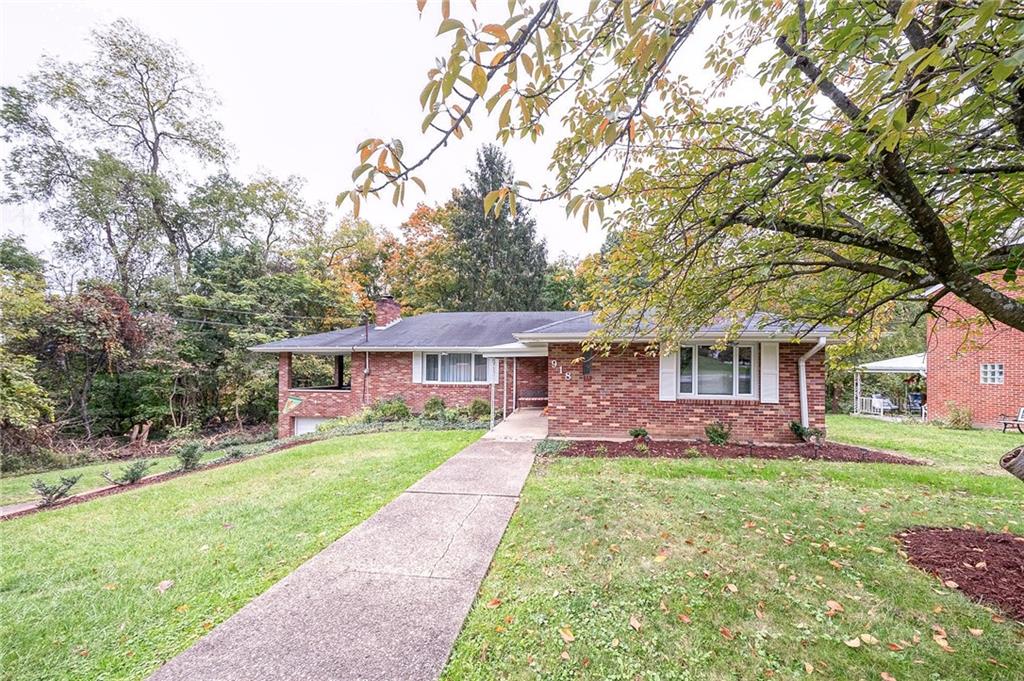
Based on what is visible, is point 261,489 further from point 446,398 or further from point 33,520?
point 446,398

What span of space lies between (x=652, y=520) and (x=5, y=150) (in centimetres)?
2575

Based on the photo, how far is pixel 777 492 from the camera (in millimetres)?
5379

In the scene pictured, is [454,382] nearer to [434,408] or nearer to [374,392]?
[434,408]

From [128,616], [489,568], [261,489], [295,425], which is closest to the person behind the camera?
[128,616]

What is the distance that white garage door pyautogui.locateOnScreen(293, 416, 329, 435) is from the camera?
47.8ft

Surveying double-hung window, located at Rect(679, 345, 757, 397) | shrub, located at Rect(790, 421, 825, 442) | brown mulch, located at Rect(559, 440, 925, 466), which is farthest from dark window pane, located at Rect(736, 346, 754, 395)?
brown mulch, located at Rect(559, 440, 925, 466)

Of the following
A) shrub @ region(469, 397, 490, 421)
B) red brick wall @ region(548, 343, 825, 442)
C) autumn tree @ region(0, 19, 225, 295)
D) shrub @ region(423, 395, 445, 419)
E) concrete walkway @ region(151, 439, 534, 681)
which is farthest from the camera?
autumn tree @ region(0, 19, 225, 295)

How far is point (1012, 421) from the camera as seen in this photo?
1298 centimetres

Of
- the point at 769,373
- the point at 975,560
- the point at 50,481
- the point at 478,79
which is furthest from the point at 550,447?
the point at 50,481

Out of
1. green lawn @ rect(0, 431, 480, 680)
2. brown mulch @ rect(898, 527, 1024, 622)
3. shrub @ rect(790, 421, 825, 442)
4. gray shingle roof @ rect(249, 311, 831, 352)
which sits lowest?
green lawn @ rect(0, 431, 480, 680)

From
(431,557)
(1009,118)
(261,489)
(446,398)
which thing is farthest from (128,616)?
(446,398)

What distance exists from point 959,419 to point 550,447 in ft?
50.9

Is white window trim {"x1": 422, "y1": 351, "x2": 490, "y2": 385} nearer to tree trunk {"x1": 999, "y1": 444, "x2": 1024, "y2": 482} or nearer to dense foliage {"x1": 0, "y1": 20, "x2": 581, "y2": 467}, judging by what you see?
dense foliage {"x1": 0, "y1": 20, "x2": 581, "y2": 467}

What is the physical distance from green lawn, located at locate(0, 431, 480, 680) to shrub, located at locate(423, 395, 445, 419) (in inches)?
214
